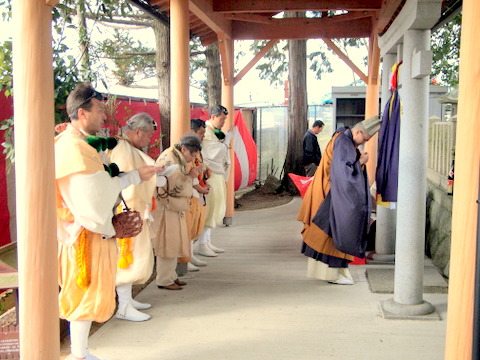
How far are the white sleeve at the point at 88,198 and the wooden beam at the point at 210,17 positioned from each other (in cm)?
398

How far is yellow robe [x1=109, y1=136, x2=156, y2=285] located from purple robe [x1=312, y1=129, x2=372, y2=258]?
6.00 ft

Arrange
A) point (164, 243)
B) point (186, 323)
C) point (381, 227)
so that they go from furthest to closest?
point (381, 227), point (164, 243), point (186, 323)

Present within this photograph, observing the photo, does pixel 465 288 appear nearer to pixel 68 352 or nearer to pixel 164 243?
pixel 68 352

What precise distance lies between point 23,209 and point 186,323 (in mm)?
2124

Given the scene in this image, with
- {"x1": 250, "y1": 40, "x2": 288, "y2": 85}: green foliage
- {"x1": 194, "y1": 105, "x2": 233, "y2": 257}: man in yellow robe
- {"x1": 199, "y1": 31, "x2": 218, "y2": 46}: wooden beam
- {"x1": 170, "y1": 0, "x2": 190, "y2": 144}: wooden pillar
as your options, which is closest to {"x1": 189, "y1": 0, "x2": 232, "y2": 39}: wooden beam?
{"x1": 199, "y1": 31, "x2": 218, "y2": 46}: wooden beam

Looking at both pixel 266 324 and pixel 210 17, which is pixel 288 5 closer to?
pixel 210 17

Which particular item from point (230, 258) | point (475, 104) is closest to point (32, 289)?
point (475, 104)

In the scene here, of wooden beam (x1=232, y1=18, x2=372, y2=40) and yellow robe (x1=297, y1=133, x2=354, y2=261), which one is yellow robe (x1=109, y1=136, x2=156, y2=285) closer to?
yellow robe (x1=297, y1=133, x2=354, y2=261)

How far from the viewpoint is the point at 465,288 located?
270 centimetres

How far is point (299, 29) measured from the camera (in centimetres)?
923

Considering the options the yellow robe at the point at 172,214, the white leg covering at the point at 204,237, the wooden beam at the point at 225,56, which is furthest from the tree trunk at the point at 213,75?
the yellow robe at the point at 172,214

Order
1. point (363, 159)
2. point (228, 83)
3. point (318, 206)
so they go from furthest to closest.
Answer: point (228, 83) → point (318, 206) → point (363, 159)

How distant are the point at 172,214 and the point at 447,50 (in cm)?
1157

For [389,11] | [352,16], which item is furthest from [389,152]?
[352,16]
